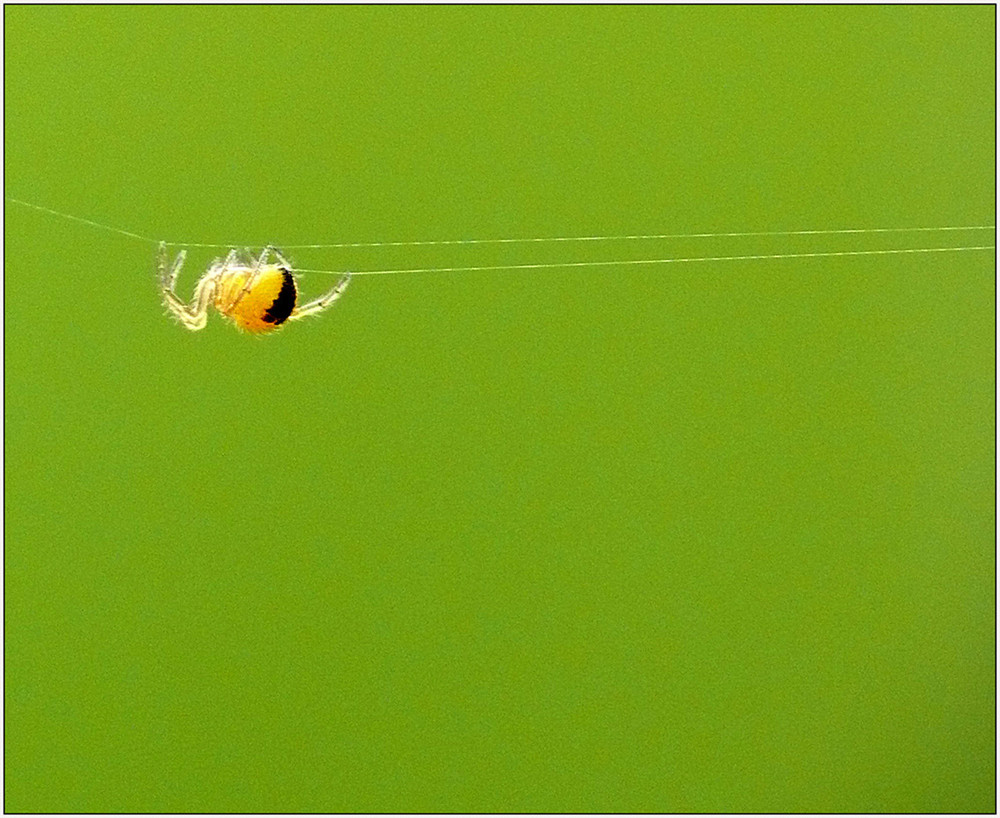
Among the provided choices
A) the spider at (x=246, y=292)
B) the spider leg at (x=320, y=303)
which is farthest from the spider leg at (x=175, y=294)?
the spider leg at (x=320, y=303)

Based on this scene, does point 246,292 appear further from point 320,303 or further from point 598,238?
point 598,238

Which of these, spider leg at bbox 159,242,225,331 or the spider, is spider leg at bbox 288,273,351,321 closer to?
the spider

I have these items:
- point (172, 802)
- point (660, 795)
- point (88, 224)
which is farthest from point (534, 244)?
point (172, 802)

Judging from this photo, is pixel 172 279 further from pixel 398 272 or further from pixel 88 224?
pixel 398 272

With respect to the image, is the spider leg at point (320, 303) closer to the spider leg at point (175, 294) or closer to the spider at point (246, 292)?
the spider at point (246, 292)

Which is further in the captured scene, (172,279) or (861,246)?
(861,246)

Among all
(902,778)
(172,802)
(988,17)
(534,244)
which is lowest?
(172,802)

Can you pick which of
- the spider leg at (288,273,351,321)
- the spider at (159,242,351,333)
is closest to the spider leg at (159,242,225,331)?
the spider at (159,242,351,333)
